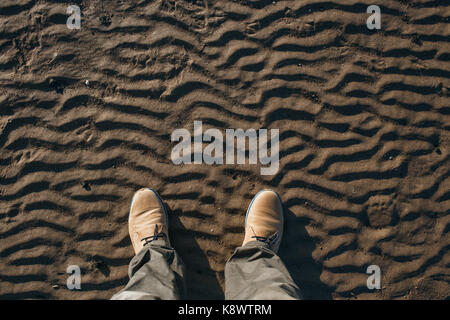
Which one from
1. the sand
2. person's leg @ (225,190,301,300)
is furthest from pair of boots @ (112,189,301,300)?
the sand

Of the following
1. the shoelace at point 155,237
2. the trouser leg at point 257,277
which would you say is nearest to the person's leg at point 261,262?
the trouser leg at point 257,277

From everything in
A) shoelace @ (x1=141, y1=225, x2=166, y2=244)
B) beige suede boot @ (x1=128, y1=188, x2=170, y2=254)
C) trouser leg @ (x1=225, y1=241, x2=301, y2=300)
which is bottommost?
trouser leg @ (x1=225, y1=241, x2=301, y2=300)

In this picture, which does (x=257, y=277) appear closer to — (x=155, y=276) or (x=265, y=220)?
(x=265, y=220)

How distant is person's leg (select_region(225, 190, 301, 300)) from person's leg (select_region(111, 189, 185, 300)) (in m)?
0.45

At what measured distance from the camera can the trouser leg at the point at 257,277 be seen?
2.10 meters

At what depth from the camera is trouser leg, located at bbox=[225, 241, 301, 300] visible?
2.10 m

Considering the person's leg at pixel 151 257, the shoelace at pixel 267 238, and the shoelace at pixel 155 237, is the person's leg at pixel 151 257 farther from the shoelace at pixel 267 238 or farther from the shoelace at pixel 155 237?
the shoelace at pixel 267 238

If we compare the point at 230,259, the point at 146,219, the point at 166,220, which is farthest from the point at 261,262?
the point at 146,219

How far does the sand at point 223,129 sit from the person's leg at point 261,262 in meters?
0.14

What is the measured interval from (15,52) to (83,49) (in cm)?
68

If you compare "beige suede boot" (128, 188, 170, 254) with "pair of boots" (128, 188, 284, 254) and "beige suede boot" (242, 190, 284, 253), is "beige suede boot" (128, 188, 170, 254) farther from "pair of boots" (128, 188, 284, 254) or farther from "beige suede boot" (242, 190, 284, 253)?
"beige suede boot" (242, 190, 284, 253)

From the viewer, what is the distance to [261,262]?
2.44m

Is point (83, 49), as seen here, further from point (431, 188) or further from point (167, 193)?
point (431, 188)

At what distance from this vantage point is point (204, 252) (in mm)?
2887
